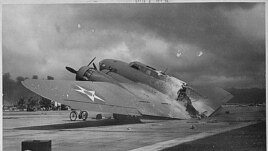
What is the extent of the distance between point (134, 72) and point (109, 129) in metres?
0.97

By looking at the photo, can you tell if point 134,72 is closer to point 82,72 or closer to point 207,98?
point 82,72

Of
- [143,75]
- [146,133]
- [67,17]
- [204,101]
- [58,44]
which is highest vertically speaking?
[67,17]

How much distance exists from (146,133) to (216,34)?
184cm

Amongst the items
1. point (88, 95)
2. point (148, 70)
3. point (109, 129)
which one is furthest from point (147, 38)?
point (109, 129)

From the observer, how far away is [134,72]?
20.9 feet

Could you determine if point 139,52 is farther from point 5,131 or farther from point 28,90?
point 5,131

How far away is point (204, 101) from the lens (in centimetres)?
631

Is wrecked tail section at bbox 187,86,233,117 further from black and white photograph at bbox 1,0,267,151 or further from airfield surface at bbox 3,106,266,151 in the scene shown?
airfield surface at bbox 3,106,266,151

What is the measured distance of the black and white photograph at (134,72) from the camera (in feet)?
19.9

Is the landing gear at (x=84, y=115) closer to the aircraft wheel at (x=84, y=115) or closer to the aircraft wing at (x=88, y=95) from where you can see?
the aircraft wheel at (x=84, y=115)

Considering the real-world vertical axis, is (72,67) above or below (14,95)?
above

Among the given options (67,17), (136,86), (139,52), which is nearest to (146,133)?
(136,86)

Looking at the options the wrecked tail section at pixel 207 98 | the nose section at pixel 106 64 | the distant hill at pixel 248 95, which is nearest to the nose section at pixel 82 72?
the nose section at pixel 106 64

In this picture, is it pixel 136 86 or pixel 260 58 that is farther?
pixel 136 86
